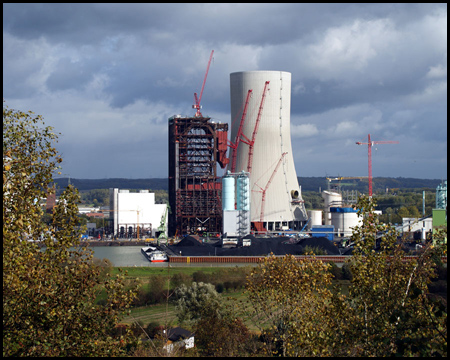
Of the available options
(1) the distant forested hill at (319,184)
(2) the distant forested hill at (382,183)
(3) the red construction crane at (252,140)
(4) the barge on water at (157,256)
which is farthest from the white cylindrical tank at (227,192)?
(2) the distant forested hill at (382,183)

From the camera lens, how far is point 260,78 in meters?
40.4

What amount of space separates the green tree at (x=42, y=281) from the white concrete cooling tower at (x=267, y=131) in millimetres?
34453

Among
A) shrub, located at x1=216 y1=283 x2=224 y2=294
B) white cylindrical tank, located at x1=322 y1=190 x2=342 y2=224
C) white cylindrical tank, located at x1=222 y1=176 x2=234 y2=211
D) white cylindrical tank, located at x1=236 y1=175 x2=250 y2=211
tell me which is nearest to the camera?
shrub, located at x1=216 y1=283 x2=224 y2=294

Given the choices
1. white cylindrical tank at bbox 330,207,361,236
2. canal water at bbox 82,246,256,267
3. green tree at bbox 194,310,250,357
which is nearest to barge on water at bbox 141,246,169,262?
canal water at bbox 82,246,256,267

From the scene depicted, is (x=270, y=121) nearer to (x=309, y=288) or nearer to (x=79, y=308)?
(x=309, y=288)

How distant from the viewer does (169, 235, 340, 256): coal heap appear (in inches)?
1340

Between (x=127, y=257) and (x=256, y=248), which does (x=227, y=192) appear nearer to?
(x=256, y=248)

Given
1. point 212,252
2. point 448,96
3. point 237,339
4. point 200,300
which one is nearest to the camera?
point 448,96

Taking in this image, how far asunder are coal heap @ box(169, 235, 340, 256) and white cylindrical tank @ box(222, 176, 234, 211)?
401 centimetres

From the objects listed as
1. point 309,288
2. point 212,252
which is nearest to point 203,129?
point 212,252

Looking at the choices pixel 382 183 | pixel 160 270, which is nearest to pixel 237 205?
pixel 160 270

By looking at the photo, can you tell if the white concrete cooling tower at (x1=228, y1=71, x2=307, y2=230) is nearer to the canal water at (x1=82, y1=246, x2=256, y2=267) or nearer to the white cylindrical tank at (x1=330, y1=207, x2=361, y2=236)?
the white cylindrical tank at (x1=330, y1=207, x2=361, y2=236)

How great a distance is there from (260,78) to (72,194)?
3541 centimetres

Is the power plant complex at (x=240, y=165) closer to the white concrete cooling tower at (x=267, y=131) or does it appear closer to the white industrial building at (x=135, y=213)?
the white concrete cooling tower at (x=267, y=131)
